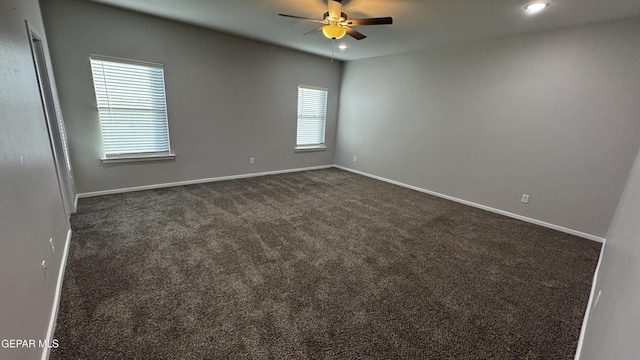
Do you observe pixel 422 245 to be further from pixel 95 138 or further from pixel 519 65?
pixel 95 138

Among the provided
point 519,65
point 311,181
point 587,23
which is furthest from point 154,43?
point 587,23

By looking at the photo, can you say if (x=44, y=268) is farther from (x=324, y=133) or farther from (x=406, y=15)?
(x=324, y=133)

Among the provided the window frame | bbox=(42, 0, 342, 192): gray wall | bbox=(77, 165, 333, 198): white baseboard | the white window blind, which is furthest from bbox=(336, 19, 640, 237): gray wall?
bbox=(77, 165, 333, 198): white baseboard

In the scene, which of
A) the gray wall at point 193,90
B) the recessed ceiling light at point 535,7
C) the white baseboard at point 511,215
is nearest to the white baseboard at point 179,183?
the gray wall at point 193,90

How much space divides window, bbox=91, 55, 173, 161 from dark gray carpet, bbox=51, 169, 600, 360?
80 centimetres

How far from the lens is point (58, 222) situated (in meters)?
2.16

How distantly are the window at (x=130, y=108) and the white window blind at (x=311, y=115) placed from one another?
272 cm

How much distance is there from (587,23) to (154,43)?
226 inches

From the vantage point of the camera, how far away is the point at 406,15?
301cm

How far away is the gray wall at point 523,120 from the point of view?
2988 millimetres

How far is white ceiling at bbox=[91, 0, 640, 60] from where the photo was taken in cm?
264

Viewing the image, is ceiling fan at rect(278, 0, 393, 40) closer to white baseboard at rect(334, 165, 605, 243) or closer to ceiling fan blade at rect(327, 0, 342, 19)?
ceiling fan blade at rect(327, 0, 342, 19)

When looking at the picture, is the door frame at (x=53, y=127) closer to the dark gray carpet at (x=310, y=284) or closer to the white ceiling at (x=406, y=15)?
the dark gray carpet at (x=310, y=284)

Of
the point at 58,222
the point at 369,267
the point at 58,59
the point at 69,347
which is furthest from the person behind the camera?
the point at 58,59
